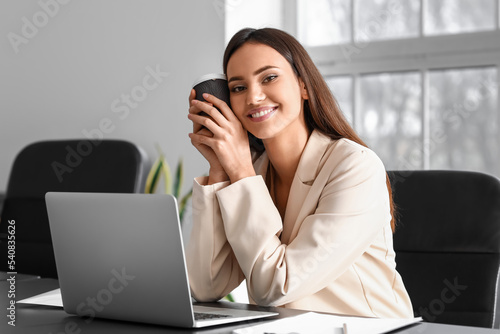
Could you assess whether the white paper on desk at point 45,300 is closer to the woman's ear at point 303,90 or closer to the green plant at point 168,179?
the woman's ear at point 303,90

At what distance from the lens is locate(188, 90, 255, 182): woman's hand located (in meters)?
1.46

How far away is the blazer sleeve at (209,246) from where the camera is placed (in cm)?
144

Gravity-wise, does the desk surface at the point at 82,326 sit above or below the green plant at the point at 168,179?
above

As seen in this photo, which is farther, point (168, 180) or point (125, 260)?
point (168, 180)

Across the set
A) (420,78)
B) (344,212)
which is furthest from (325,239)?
(420,78)

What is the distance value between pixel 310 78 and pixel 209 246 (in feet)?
1.52

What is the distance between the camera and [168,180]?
3.13 meters

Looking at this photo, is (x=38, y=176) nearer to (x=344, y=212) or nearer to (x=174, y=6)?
(x=344, y=212)

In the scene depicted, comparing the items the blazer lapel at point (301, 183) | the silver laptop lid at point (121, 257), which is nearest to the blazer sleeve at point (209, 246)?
the blazer lapel at point (301, 183)

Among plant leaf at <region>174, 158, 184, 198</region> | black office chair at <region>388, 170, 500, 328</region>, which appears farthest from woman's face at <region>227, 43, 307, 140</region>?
plant leaf at <region>174, 158, 184, 198</region>

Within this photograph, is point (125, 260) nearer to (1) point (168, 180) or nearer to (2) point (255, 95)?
(2) point (255, 95)

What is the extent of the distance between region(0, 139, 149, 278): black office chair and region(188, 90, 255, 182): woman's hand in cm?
48

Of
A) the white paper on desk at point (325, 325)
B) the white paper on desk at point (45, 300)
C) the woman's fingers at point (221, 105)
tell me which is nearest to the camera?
the white paper on desk at point (325, 325)

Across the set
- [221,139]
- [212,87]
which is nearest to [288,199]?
[221,139]
